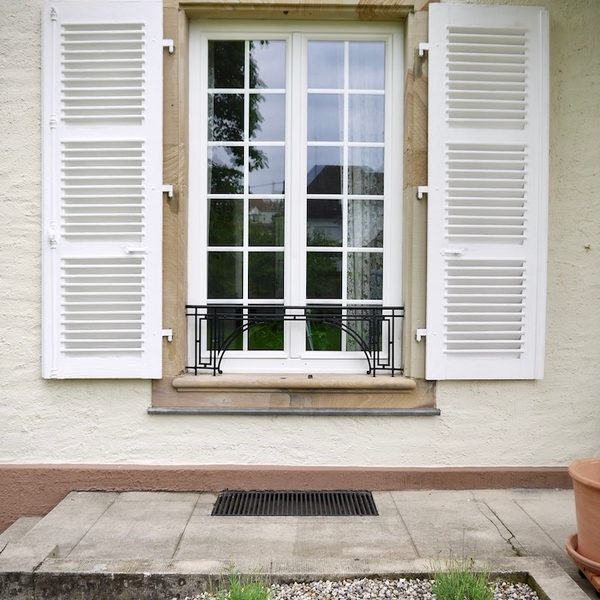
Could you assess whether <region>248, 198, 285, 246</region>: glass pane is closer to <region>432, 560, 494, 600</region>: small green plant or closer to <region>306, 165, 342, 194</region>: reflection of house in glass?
<region>306, 165, 342, 194</region>: reflection of house in glass

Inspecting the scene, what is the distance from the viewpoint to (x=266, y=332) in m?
4.32

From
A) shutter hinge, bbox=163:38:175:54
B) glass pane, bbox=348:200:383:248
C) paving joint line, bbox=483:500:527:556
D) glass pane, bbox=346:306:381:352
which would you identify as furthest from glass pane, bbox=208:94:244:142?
paving joint line, bbox=483:500:527:556

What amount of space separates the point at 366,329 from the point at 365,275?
0.37 meters

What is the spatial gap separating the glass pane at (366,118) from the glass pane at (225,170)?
78 centimetres

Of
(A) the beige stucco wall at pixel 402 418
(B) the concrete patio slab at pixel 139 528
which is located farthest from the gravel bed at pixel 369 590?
A: (A) the beige stucco wall at pixel 402 418

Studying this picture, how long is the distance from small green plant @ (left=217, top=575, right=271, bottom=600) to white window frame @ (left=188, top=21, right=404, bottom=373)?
5.46ft

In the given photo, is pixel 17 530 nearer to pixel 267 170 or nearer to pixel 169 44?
pixel 267 170

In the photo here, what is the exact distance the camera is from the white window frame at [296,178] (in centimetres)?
428

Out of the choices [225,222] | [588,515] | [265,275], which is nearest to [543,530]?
[588,515]

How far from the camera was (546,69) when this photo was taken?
13.3 ft

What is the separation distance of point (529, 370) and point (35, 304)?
3.16 meters

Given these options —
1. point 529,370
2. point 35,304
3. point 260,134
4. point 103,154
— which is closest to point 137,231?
point 103,154

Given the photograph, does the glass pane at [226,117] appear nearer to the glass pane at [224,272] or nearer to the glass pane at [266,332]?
the glass pane at [224,272]

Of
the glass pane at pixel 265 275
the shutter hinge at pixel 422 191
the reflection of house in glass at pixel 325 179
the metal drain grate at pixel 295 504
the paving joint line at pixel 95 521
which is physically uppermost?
the reflection of house in glass at pixel 325 179
